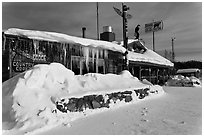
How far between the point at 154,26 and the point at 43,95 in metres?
19.7

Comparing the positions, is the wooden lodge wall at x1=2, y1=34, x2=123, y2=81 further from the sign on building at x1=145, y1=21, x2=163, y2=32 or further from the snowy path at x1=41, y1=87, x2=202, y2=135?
the sign on building at x1=145, y1=21, x2=163, y2=32

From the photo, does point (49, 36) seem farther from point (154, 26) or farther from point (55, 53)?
point (154, 26)

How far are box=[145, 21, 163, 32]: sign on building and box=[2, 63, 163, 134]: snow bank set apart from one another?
1662 cm

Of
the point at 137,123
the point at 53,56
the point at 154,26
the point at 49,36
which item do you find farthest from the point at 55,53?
the point at 154,26

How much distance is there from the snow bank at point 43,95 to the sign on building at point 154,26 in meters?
16.6

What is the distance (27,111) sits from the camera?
4469 mm

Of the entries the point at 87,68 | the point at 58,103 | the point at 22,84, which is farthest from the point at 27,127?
the point at 87,68

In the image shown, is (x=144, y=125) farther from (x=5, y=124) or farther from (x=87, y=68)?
(x=87, y=68)

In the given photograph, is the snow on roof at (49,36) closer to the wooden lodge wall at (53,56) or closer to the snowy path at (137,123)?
the wooden lodge wall at (53,56)

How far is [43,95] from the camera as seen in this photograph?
5.02 m

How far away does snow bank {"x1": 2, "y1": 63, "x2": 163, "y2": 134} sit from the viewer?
168 inches

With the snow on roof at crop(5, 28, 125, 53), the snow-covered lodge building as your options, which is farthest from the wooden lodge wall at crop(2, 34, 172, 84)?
the snow on roof at crop(5, 28, 125, 53)

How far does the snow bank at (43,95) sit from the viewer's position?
14.0ft

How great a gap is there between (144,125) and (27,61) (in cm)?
607
